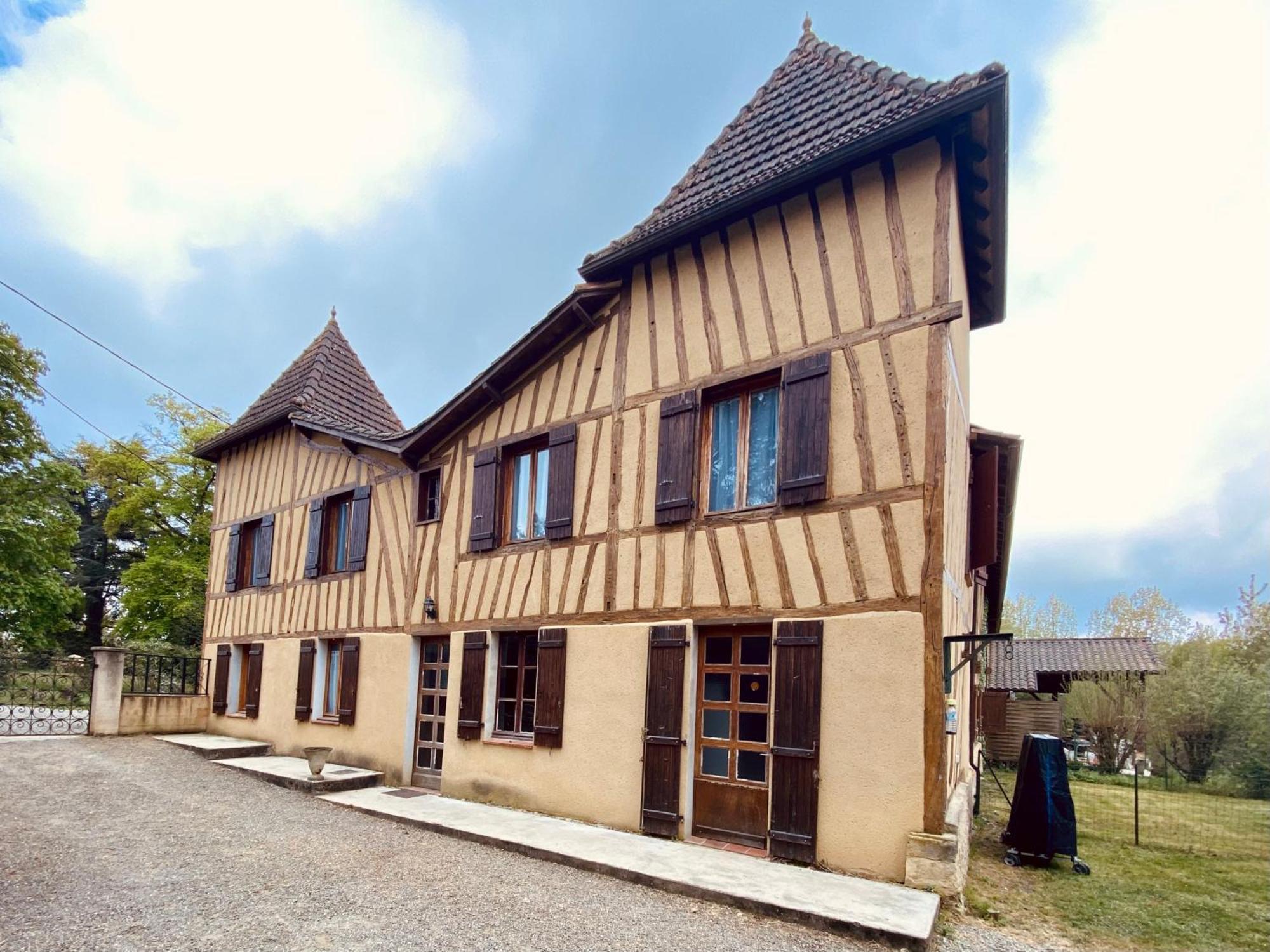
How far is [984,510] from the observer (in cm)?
833

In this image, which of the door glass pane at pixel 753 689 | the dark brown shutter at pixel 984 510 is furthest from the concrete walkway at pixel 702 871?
the dark brown shutter at pixel 984 510

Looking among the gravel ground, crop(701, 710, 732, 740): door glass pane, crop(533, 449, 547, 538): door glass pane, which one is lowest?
the gravel ground

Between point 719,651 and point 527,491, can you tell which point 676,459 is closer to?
point 719,651

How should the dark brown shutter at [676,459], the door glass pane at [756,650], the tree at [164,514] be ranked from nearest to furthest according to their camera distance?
1. the door glass pane at [756,650]
2. the dark brown shutter at [676,459]
3. the tree at [164,514]

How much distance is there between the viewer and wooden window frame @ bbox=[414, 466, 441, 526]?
9.75 m

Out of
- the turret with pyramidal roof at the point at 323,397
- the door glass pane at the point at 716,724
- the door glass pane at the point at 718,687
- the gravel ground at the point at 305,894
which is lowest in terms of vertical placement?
the gravel ground at the point at 305,894

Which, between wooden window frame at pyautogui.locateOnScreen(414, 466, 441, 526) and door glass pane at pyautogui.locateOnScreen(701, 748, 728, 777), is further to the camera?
wooden window frame at pyautogui.locateOnScreen(414, 466, 441, 526)

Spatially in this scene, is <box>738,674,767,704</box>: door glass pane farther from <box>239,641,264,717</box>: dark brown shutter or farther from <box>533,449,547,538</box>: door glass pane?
<box>239,641,264,717</box>: dark brown shutter

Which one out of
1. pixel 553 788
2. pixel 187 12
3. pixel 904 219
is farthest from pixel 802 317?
pixel 187 12

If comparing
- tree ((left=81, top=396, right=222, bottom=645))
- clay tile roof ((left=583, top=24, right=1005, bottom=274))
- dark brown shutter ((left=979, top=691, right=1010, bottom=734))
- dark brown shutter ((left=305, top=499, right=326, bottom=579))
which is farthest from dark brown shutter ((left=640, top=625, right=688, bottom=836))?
tree ((left=81, top=396, right=222, bottom=645))

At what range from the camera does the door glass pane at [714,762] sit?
6301mm

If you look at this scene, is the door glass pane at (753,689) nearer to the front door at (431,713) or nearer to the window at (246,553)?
the front door at (431,713)

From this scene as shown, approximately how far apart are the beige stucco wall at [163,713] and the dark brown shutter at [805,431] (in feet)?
39.0

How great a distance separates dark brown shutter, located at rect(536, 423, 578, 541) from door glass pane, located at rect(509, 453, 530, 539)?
0.60 metres
